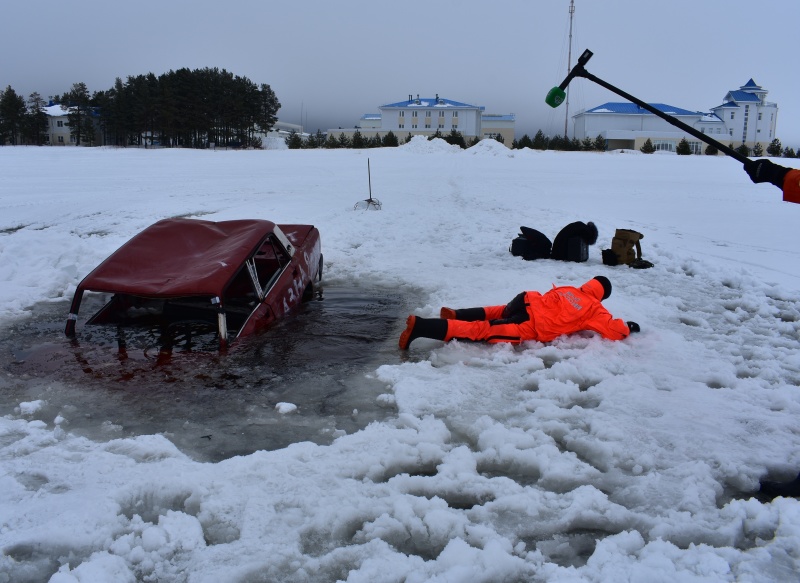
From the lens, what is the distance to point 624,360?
4.83 meters

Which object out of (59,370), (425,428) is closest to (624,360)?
(425,428)

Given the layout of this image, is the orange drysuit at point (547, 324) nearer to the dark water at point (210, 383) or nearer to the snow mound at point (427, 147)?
the dark water at point (210, 383)

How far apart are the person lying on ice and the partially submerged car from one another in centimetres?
159

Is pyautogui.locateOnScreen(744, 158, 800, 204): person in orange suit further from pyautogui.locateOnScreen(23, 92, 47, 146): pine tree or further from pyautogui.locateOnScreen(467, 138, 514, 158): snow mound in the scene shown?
pyautogui.locateOnScreen(23, 92, 47, 146): pine tree

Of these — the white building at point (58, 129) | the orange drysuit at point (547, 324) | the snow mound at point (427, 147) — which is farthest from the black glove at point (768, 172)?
the white building at point (58, 129)

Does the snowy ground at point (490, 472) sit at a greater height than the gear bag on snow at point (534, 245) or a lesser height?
lesser

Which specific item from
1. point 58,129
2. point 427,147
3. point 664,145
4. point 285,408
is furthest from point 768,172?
point 58,129

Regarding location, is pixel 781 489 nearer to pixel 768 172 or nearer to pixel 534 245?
pixel 768 172

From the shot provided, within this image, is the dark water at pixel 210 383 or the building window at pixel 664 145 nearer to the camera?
the dark water at pixel 210 383

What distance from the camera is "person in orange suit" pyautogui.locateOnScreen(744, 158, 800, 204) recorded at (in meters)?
3.03

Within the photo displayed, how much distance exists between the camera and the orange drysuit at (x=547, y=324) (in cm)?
520

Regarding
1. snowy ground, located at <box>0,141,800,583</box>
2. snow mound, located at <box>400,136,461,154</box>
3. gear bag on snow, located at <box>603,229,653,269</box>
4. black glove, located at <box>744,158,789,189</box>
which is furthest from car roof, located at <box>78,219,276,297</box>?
snow mound, located at <box>400,136,461,154</box>

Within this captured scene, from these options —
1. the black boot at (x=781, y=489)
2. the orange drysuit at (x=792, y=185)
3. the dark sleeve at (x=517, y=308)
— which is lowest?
the black boot at (x=781, y=489)

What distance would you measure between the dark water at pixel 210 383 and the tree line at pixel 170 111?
57616mm
